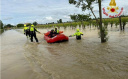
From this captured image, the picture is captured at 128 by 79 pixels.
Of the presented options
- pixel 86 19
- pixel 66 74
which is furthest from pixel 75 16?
pixel 66 74

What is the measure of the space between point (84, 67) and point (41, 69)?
1656mm

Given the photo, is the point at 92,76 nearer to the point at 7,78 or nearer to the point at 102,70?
the point at 102,70

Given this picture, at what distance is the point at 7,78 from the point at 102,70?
324 cm


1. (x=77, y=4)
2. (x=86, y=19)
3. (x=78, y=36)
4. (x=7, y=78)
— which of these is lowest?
(x=7, y=78)

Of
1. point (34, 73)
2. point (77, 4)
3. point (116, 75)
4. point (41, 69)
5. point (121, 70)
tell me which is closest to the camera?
point (116, 75)

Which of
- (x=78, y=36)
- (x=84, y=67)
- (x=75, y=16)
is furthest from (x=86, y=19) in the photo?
(x=84, y=67)

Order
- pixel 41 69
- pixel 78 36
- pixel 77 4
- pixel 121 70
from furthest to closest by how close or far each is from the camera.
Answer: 1. pixel 78 36
2. pixel 77 4
3. pixel 41 69
4. pixel 121 70

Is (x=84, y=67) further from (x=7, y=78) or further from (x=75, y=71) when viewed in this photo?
(x=7, y=78)

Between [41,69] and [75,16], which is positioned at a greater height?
[75,16]

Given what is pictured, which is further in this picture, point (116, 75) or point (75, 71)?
point (75, 71)

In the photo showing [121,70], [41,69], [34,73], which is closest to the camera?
[121,70]

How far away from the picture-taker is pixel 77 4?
342 inches

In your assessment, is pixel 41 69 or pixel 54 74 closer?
pixel 54 74

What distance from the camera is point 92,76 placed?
153 inches
